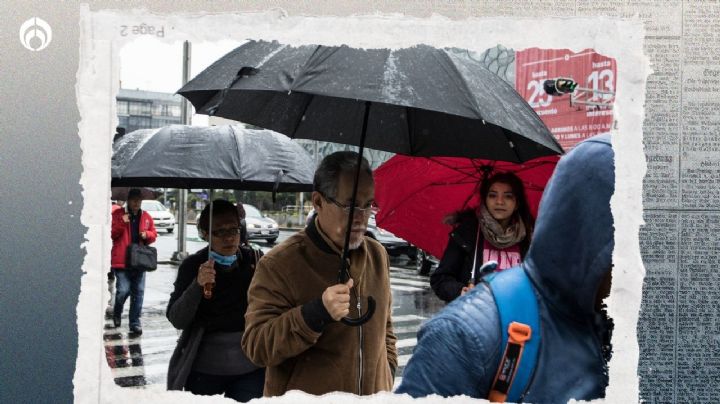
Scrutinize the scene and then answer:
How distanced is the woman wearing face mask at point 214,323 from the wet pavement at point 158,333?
0.19 metres

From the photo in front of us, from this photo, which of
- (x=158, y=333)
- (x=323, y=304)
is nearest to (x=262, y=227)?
(x=158, y=333)

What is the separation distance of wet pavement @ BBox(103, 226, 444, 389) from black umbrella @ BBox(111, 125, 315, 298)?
943 millimetres

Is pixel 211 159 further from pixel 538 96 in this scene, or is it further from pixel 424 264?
pixel 424 264

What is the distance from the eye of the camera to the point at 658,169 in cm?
375

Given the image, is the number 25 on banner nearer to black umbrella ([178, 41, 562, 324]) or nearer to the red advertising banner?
the red advertising banner

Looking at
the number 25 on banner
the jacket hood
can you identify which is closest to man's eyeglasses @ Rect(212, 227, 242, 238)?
the jacket hood

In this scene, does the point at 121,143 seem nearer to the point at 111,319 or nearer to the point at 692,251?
the point at 692,251

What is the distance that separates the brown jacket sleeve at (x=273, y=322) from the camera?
201 cm

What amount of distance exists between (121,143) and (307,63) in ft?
5.28

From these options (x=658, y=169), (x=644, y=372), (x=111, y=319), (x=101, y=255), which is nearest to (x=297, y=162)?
(x=101, y=255)

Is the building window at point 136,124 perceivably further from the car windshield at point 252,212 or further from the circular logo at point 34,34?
the car windshield at point 252,212

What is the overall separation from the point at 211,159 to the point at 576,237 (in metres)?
2.27

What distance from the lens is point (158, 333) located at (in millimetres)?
7879

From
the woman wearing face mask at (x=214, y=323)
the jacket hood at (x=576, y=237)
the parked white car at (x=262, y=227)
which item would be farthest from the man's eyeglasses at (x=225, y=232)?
the parked white car at (x=262, y=227)
